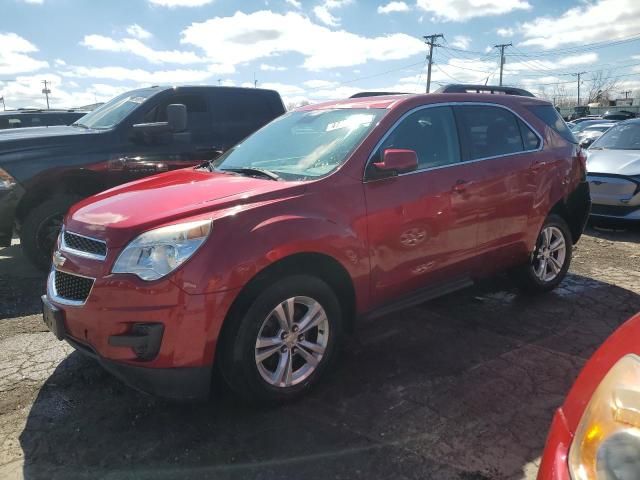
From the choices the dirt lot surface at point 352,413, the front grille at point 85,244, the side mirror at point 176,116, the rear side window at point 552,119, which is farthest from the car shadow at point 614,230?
the front grille at point 85,244

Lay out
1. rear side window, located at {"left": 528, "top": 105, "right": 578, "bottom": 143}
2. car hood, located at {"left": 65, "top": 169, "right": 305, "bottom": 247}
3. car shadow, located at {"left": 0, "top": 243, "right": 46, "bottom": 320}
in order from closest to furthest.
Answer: car hood, located at {"left": 65, "top": 169, "right": 305, "bottom": 247} → car shadow, located at {"left": 0, "top": 243, "right": 46, "bottom": 320} → rear side window, located at {"left": 528, "top": 105, "right": 578, "bottom": 143}

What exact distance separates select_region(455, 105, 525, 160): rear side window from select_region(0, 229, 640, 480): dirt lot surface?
138cm

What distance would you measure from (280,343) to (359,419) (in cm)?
61

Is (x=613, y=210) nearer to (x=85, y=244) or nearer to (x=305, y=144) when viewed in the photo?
(x=305, y=144)

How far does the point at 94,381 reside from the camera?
10.9 feet

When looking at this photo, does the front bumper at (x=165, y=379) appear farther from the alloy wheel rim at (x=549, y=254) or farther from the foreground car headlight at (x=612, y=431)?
the alloy wheel rim at (x=549, y=254)

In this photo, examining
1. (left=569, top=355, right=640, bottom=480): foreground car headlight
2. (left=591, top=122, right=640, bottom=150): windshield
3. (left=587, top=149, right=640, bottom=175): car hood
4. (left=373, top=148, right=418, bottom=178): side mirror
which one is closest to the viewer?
(left=569, top=355, right=640, bottom=480): foreground car headlight

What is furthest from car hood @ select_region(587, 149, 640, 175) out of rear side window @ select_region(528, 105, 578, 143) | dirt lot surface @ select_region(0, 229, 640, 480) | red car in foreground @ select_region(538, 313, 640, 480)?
red car in foreground @ select_region(538, 313, 640, 480)

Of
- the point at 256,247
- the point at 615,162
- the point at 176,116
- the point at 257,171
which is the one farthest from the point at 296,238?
the point at 615,162

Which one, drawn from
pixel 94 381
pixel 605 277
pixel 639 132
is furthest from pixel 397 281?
Result: pixel 639 132

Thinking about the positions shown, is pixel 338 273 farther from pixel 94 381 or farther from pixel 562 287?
pixel 562 287

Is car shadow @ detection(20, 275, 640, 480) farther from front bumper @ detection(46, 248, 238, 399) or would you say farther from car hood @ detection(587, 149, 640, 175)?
car hood @ detection(587, 149, 640, 175)

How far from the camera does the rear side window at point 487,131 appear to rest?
13.0 feet

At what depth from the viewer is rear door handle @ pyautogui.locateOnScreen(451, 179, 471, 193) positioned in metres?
3.70
